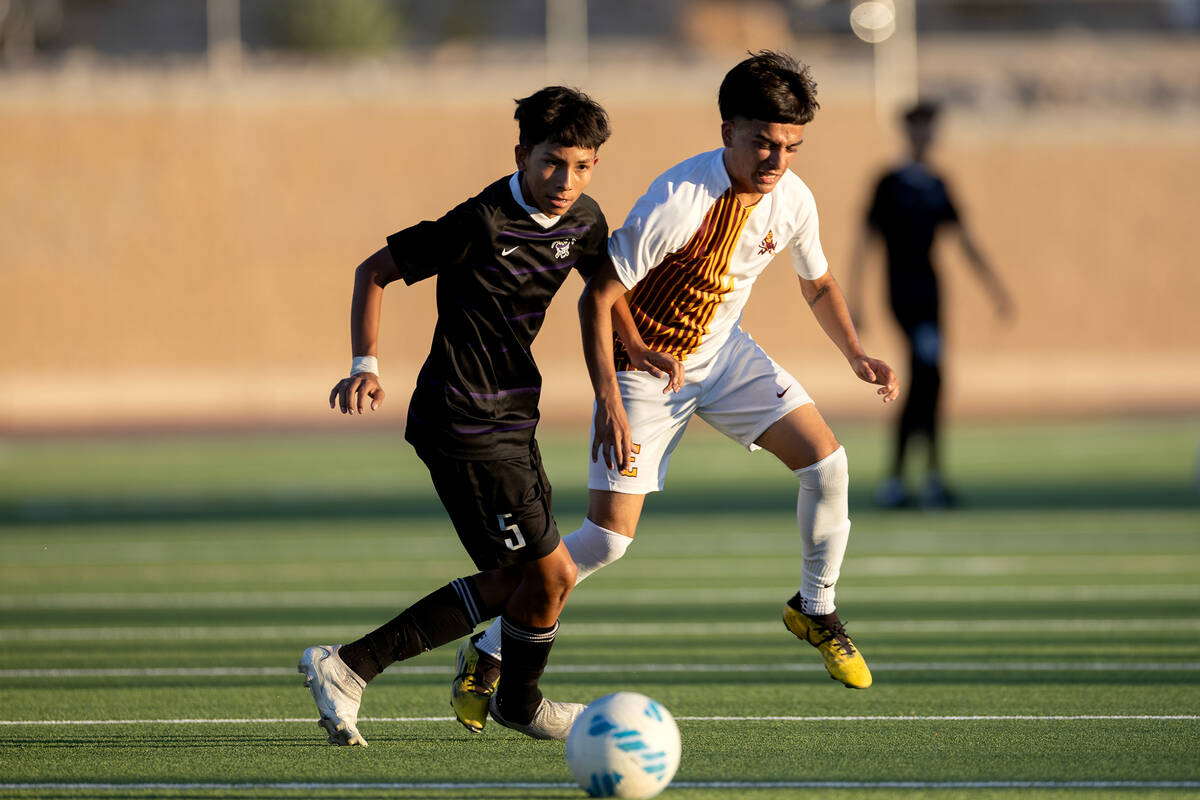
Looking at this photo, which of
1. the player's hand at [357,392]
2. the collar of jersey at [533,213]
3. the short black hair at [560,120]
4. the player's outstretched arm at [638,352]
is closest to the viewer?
the player's hand at [357,392]

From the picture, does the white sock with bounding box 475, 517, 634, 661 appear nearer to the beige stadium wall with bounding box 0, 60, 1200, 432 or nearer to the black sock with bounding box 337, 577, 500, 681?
the black sock with bounding box 337, 577, 500, 681

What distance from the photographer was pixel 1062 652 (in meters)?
6.92

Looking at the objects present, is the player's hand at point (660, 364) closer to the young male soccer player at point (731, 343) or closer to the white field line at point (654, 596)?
the young male soccer player at point (731, 343)

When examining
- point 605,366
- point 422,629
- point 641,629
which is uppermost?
point 605,366

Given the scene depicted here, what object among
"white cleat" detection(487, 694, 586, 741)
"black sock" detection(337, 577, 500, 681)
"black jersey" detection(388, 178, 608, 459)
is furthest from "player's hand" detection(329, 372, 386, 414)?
"white cleat" detection(487, 694, 586, 741)

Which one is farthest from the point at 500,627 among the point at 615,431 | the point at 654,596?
the point at 654,596

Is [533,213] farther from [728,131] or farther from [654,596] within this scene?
[654,596]

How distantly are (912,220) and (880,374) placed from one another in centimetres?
Answer: 639

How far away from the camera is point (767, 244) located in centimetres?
558

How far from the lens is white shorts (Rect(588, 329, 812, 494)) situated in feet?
18.5

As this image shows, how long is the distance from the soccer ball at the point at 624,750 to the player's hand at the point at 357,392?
3.46 ft

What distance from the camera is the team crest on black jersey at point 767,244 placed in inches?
219

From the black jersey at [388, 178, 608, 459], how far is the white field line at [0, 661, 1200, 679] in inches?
75.7

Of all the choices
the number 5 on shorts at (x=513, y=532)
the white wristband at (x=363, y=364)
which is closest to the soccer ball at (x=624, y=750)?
the number 5 on shorts at (x=513, y=532)
